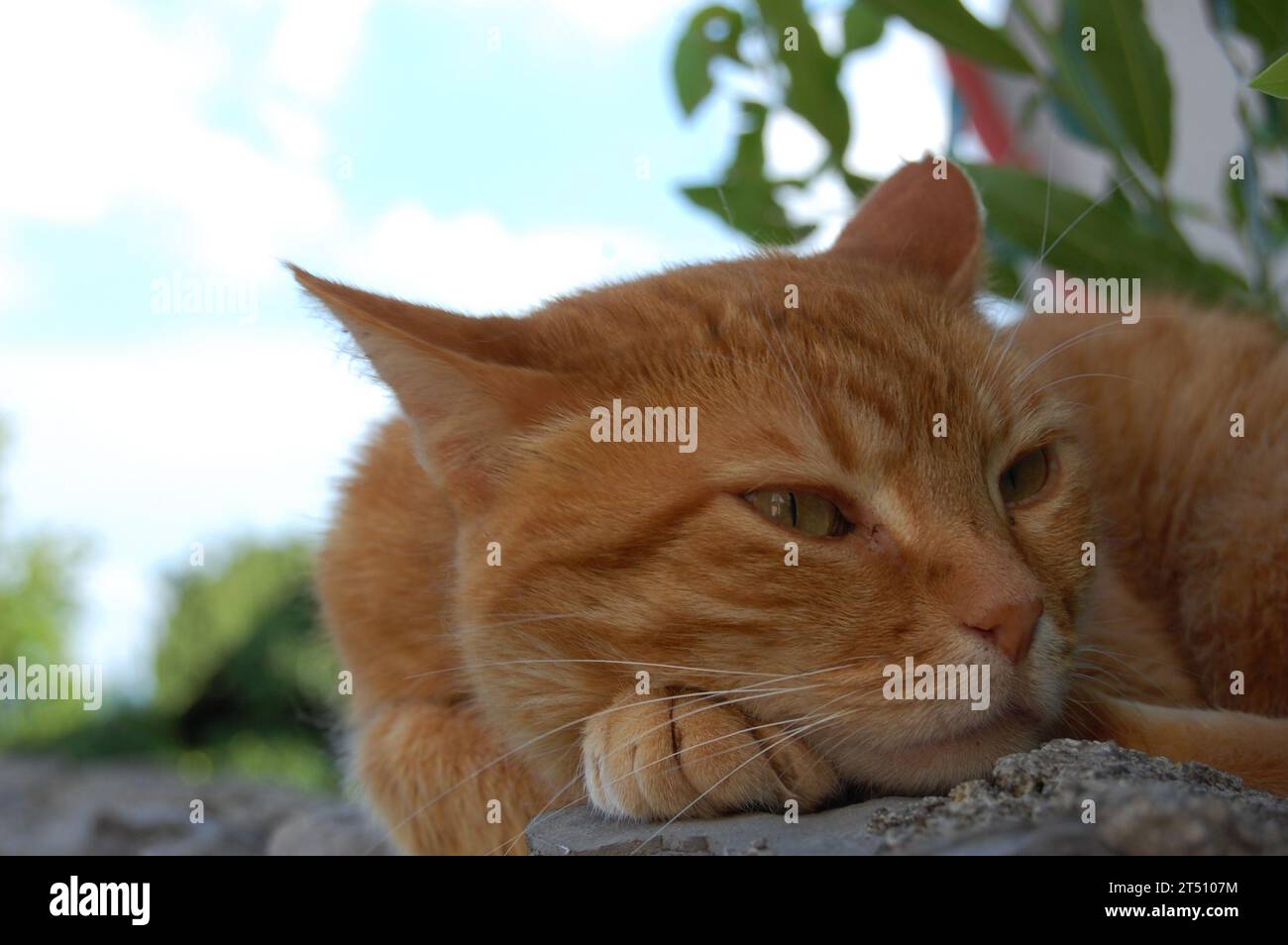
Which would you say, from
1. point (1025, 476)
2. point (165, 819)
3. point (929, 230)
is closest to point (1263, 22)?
point (929, 230)

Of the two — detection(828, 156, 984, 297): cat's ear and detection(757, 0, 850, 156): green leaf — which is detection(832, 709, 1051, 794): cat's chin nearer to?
detection(828, 156, 984, 297): cat's ear

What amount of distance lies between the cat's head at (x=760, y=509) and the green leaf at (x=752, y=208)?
1.51 meters

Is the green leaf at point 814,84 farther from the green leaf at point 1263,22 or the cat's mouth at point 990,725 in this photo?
the cat's mouth at point 990,725

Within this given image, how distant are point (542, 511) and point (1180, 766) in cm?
93

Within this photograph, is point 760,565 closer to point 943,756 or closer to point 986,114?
point 943,756

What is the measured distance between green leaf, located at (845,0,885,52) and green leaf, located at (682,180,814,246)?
20.3 inches

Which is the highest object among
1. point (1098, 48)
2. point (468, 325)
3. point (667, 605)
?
point (1098, 48)

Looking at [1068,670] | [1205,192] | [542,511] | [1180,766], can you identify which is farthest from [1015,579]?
[1205,192]

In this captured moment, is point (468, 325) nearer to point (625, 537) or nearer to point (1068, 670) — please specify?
point (625, 537)

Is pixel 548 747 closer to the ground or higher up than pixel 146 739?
higher up

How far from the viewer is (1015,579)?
1377 millimetres

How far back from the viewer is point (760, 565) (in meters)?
1.44

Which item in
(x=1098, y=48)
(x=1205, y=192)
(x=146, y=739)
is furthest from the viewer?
(x=146, y=739)

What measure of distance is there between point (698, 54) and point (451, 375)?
2.17 meters
